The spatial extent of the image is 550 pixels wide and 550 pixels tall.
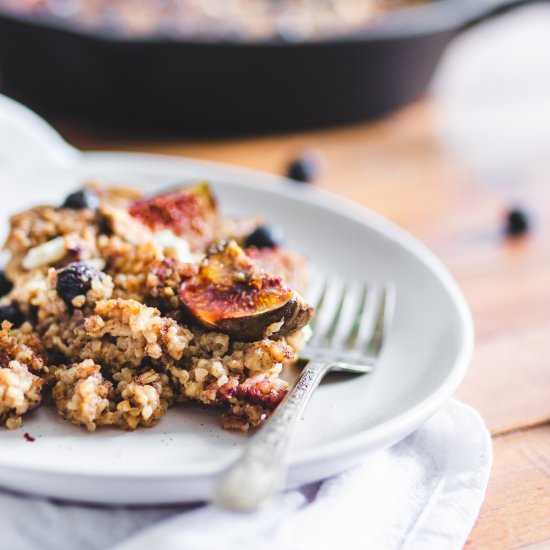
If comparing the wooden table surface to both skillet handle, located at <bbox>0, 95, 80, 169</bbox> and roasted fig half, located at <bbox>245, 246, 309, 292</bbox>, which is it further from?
skillet handle, located at <bbox>0, 95, 80, 169</bbox>

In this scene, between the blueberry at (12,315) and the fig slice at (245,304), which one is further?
the blueberry at (12,315)

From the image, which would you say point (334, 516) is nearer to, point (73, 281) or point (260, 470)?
point (260, 470)

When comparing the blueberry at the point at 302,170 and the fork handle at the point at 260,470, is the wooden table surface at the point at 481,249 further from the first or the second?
the fork handle at the point at 260,470

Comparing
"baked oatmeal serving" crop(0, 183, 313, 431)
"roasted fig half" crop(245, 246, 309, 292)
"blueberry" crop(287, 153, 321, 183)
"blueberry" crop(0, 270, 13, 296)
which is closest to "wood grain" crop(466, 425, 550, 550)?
"baked oatmeal serving" crop(0, 183, 313, 431)

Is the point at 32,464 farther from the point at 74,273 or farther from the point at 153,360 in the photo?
the point at 74,273

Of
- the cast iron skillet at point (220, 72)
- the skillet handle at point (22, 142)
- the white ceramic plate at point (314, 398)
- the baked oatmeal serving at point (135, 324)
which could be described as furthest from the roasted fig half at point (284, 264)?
the cast iron skillet at point (220, 72)

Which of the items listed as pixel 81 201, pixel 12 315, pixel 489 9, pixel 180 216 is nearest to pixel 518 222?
pixel 489 9
